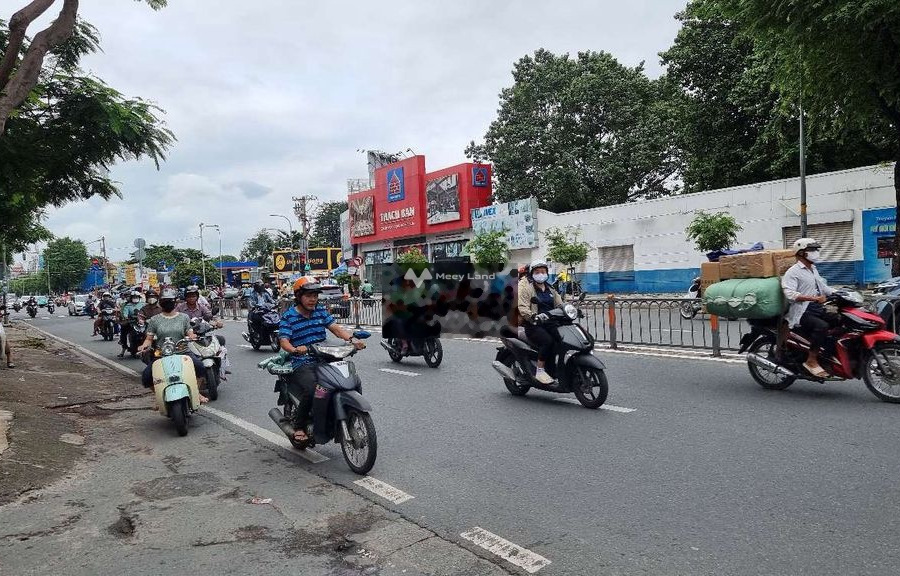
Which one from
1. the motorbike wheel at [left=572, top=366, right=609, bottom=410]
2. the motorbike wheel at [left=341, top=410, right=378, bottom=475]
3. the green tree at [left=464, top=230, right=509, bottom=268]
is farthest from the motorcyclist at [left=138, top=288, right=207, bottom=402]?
the green tree at [left=464, top=230, right=509, bottom=268]

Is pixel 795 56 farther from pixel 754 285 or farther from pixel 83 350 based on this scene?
pixel 83 350

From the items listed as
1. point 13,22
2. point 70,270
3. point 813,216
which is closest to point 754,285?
point 13,22

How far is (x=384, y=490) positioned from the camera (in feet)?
16.1

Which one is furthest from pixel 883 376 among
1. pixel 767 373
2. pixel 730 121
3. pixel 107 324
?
pixel 730 121

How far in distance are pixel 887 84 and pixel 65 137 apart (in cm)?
1608

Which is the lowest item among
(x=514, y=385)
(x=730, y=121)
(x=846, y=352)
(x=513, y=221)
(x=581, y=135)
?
(x=514, y=385)

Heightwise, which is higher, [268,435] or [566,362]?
[566,362]

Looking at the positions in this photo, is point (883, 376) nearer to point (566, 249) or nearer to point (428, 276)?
point (428, 276)

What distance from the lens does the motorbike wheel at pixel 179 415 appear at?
7.12 m

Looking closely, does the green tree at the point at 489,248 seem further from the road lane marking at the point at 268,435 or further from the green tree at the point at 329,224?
the green tree at the point at 329,224

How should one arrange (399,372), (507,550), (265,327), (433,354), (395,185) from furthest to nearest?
(395,185) < (265,327) < (433,354) < (399,372) < (507,550)

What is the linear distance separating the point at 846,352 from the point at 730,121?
24324mm

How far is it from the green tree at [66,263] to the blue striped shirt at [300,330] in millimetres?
118803

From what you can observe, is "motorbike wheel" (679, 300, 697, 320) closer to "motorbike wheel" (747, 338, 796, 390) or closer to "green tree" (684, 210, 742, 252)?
"motorbike wheel" (747, 338, 796, 390)
